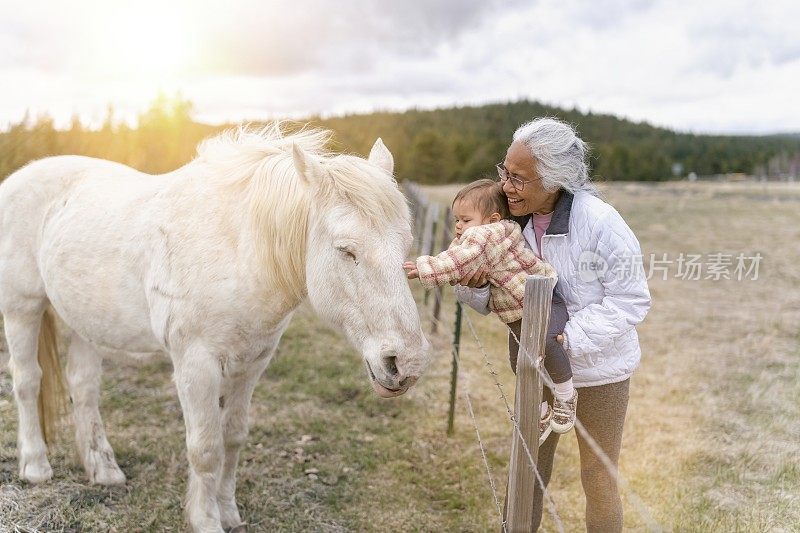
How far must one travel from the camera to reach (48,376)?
4145 millimetres

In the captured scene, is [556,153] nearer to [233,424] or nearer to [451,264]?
[451,264]

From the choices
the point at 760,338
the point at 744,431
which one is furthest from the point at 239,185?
the point at 760,338

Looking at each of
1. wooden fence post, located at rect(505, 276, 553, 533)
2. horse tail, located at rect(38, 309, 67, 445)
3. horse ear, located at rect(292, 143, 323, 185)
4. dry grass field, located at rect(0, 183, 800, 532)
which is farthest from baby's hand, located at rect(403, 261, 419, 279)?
horse tail, located at rect(38, 309, 67, 445)

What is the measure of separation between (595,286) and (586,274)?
63 mm

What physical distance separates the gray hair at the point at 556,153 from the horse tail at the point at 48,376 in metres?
3.52

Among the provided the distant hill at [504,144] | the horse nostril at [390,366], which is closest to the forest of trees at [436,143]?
the distant hill at [504,144]

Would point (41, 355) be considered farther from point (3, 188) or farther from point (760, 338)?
point (760, 338)

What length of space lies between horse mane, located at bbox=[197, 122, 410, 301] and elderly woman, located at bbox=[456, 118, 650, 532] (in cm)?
51

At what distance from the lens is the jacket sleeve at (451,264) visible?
2.23 m

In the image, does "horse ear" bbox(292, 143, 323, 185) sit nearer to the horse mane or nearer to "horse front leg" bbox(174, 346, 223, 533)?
the horse mane

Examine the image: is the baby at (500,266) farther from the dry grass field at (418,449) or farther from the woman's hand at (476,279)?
the dry grass field at (418,449)

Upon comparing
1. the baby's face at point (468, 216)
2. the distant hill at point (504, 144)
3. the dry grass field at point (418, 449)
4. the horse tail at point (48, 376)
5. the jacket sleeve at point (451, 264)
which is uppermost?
the distant hill at point (504, 144)

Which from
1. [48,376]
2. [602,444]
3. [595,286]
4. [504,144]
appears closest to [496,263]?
[595,286]

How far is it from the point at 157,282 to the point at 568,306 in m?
2.02
